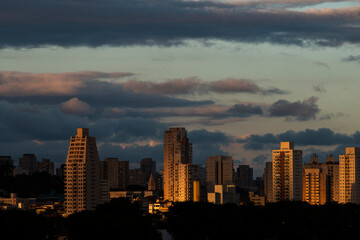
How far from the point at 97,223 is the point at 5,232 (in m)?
17.5

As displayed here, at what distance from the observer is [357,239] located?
19625 cm

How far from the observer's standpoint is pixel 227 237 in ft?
652

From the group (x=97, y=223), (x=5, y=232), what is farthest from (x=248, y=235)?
Answer: (x=5, y=232)

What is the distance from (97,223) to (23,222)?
51.1 feet

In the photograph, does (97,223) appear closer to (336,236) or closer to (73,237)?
(73,237)

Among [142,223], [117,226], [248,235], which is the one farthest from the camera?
[248,235]

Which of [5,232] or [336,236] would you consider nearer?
[5,232]

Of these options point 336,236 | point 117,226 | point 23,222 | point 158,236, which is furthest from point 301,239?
point 23,222

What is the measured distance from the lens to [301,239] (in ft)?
655

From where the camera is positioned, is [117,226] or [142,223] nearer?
[117,226]

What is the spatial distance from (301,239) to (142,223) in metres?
35.9

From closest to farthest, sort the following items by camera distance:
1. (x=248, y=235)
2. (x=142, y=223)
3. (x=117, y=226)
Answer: (x=117, y=226)
(x=142, y=223)
(x=248, y=235)

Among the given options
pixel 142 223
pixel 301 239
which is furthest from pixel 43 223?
pixel 301 239

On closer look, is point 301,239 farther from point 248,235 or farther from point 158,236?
point 158,236
